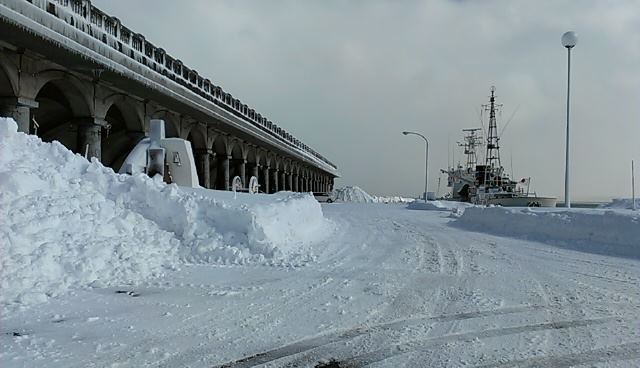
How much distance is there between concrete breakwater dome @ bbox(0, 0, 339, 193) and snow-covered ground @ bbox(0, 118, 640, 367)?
8805 mm

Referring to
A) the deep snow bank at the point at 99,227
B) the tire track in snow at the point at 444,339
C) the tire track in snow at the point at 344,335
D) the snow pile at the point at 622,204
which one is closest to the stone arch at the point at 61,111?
the deep snow bank at the point at 99,227

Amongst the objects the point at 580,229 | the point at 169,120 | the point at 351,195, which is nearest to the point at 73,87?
the point at 169,120

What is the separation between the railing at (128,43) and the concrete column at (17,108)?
3824 mm

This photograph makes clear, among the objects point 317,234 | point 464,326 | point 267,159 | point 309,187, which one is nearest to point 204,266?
point 464,326

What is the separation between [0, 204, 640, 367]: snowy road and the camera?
4.51 metres

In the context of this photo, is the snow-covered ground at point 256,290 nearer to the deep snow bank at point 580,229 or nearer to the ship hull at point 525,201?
the deep snow bank at point 580,229

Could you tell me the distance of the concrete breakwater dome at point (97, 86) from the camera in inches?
688

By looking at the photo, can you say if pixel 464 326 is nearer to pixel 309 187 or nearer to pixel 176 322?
pixel 176 322

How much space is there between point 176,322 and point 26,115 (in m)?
18.4

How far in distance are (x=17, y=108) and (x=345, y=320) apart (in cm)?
1900

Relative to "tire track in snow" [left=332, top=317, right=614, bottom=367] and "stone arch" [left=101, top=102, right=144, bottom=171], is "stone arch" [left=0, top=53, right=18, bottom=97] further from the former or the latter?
"tire track in snow" [left=332, top=317, right=614, bottom=367]

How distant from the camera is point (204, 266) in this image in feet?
29.2

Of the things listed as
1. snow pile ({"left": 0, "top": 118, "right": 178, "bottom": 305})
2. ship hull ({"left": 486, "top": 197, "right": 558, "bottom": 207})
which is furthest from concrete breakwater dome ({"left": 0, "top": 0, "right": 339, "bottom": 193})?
ship hull ({"left": 486, "top": 197, "right": 558, "bottom": 207})

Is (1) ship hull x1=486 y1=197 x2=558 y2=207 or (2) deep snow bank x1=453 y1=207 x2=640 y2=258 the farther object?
(1) ship hull x1=486 y1=197 x2=558 y2=207
